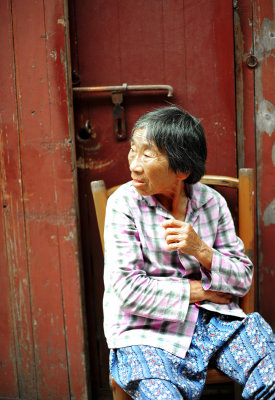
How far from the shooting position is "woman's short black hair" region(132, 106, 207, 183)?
58.7 inches

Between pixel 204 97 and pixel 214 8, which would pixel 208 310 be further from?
pixel 214 8

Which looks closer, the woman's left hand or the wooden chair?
the woman's left hand

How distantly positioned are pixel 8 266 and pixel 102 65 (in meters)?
1.01

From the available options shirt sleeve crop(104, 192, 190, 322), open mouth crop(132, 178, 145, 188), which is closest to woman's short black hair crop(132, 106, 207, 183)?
open mouth crop(132, 178, 145, 188)

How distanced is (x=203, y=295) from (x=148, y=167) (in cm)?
50

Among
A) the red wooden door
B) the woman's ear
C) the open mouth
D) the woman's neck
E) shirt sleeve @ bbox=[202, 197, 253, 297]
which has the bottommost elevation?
shirt sleeve @ bbox=[202, 197, 253, 297]

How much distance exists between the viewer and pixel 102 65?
202 cm

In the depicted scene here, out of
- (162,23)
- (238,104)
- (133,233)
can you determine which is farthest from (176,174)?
(162,23)

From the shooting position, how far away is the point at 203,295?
1.59 metres

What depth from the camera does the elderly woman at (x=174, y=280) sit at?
1471mm

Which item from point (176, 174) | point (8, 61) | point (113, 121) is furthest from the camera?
point (113, 121)

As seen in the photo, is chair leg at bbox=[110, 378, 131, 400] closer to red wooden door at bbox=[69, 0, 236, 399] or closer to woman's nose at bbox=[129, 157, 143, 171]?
→ woman's nose at bbox=[129, 157, 143, 171]

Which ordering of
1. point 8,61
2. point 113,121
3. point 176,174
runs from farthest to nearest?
point 113,121, point 8,61, point 176,174

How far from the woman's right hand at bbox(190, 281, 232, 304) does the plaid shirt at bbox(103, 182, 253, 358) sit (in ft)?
0.07
